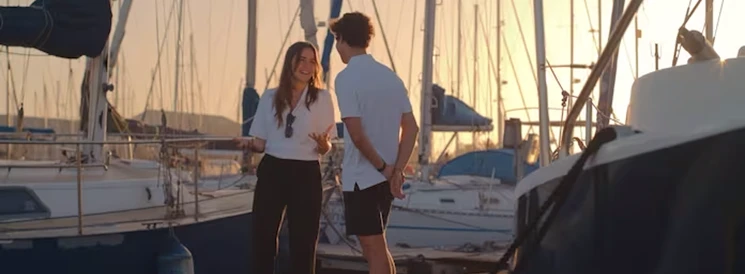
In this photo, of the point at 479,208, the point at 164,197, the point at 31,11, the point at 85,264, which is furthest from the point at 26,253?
the point at 479,208

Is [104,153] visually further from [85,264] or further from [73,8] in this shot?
[85,264]

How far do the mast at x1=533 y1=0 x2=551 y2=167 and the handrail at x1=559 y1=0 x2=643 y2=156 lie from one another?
2267mm

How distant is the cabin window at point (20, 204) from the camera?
695 centimetres

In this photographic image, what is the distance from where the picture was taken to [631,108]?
377cm

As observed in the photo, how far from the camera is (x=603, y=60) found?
13.0ft

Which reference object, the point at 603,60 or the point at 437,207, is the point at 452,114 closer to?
the point at 437,207

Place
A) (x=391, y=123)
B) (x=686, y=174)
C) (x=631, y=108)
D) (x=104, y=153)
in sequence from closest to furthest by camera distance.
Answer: (x=686, y=174)
(x=631, y=108)
(x=391, y=123)
(x=104, y=153)

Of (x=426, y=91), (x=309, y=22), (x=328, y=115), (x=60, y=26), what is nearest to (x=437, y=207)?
(x=426, y=91)

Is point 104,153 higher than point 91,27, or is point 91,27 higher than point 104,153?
point 91,27

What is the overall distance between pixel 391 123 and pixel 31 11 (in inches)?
170

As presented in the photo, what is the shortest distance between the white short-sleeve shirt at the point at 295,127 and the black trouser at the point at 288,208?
5cm

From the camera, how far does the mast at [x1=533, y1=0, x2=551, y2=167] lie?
7.21 m

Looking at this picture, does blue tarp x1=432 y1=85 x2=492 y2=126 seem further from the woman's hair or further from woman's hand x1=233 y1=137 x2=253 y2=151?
the woman's hair

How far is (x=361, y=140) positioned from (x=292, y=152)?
3.16 feet
